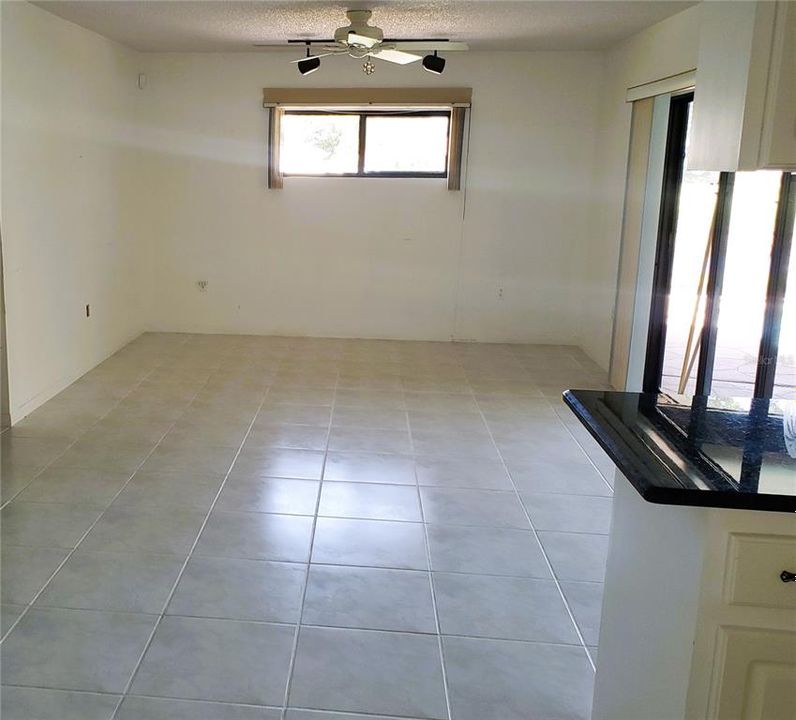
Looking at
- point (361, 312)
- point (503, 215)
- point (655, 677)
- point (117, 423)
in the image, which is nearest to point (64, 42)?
point (117, 423)

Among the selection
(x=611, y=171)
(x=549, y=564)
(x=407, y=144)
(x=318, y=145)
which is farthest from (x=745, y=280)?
(x=318, y=145)

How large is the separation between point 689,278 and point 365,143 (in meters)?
2.95

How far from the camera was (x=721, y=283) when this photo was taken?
3.97 m

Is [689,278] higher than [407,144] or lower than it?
lower

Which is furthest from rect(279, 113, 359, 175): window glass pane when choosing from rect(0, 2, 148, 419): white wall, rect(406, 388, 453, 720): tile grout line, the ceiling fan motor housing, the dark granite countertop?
the dark granite countertop

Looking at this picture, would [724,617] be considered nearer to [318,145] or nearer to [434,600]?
[434,600]

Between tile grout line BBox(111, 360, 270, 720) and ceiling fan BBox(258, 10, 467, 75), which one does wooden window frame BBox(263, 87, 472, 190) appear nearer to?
ceiling fan BBox(258, 10, 467, 75)

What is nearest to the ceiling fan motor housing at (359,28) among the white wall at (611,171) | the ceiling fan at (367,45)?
the ceiling fan at (367,45)

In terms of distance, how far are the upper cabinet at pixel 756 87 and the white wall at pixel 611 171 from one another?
3.16m

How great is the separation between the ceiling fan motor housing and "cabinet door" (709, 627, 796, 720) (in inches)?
145

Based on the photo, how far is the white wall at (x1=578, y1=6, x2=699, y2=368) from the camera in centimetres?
471

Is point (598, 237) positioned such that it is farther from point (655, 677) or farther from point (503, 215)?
point (655, 677)

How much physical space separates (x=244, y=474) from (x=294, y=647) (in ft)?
4.54

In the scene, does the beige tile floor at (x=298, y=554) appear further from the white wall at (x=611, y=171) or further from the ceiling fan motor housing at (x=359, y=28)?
the ceiling fan motor housing at (x=359, y=28)
